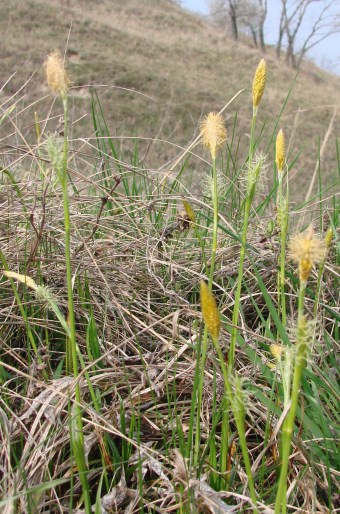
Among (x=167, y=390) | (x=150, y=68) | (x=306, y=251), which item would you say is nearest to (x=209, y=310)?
(x=306, y=251)

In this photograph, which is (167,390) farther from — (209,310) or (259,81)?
(259,81)

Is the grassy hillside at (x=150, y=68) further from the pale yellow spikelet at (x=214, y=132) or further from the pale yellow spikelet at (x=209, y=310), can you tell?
the pale yellow spikelet at (x=209, y=310)

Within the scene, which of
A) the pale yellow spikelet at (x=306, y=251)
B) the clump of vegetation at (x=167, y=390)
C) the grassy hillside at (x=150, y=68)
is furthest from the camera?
the grassy hillside at (x=150, y=68)

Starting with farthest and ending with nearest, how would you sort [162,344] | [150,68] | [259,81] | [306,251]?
[150,68]
[162,344]
[259,81]
[306,251]

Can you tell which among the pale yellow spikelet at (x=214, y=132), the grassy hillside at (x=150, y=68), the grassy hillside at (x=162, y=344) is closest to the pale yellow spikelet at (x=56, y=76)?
the grassy hillside at (x=162, y=344)

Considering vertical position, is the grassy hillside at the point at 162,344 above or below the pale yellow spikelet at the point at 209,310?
below

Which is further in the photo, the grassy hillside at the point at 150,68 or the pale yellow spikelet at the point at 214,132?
the grassy hillside at the point at 150,68

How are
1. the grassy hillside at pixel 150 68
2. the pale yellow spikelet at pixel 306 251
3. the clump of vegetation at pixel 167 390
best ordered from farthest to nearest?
the grassy hillside at pixel 150 68 → the clump of vegetation at pixel 167 390 → the pale yellow spikelet at pixel 306 251

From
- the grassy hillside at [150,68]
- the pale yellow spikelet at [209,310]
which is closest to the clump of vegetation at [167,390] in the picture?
the pale yellow spikelet at [209,310]

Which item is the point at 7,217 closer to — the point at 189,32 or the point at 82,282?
the point at 82,282

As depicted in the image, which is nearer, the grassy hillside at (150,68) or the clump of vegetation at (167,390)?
the clump of vegetation at (167,390)

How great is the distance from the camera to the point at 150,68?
18.0 m

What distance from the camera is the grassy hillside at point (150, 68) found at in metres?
14.1

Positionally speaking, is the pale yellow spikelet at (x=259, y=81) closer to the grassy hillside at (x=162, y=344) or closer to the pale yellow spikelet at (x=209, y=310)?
the grassy hillside at (x=162, y=344)
